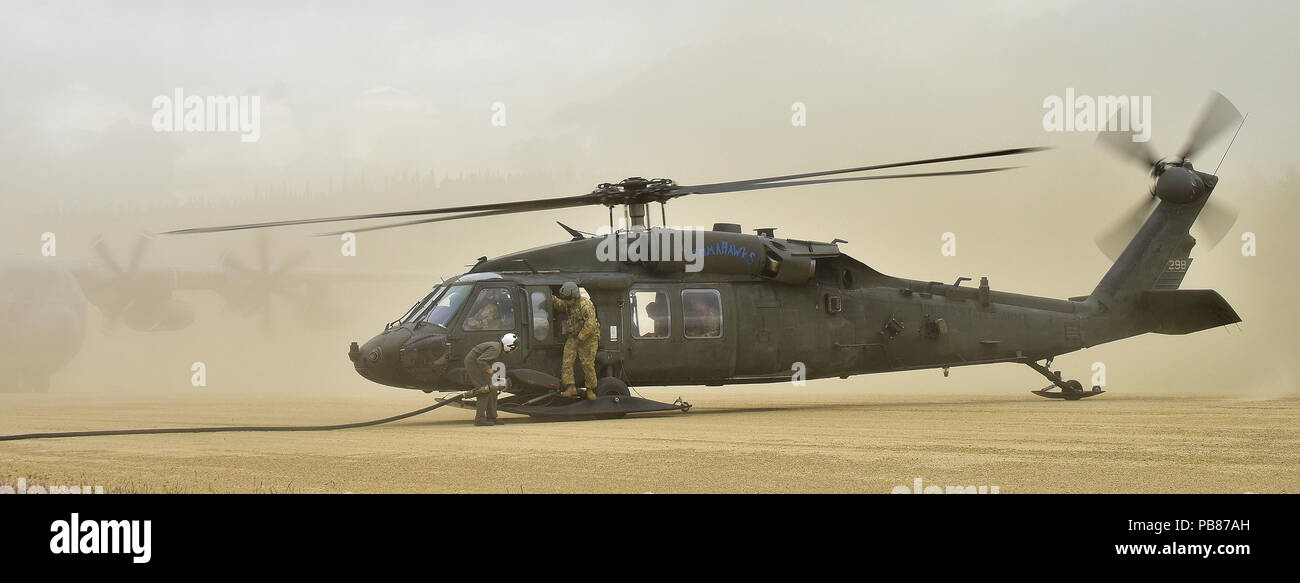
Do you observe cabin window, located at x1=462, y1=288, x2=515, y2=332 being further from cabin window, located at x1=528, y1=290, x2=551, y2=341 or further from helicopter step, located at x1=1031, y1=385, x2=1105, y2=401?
helicopter step, located at x1=1031, y1=385, x2=1105, y2=401

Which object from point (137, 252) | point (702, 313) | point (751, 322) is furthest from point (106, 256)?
point (751, 322)

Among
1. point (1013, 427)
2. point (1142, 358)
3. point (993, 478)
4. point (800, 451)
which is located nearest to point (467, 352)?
point (800, 451)

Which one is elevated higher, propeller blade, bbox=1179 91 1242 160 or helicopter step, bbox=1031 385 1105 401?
propeller blade, bbox=1179 91 1242 160

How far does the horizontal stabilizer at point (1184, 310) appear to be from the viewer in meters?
16.7

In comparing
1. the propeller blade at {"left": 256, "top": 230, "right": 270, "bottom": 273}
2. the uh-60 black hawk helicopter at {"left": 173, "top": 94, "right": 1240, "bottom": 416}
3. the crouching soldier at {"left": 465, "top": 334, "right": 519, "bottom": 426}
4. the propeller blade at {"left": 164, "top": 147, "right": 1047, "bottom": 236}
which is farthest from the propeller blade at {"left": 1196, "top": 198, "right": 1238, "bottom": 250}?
the propeller blade at {"left": 256, "top": 230, "right": 270, "bottom": 273}

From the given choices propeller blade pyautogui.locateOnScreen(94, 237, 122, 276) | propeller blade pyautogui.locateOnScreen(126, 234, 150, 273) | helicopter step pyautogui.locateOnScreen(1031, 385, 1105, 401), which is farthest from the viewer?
propeller blade pyautogui.locateOnScreen(94, 237, 122, 276)

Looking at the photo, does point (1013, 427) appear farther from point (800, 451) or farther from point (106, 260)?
point (106, 260)

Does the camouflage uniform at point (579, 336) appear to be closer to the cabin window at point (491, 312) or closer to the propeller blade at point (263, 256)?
the cabin window at point (491, 312)

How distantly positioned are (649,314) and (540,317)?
60.5 inches

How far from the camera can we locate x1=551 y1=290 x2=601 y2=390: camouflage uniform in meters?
13.6

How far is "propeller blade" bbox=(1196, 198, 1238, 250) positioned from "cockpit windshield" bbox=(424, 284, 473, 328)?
11988 mm

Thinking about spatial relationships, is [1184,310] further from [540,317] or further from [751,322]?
[540,317]

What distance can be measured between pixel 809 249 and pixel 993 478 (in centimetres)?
845

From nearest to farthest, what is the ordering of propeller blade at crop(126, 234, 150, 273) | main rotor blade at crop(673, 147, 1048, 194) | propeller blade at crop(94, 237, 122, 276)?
main rotor blade at crop(673, 147, 1048, 194) → propeller blade at crop(126, 234, 150, 273) → propeller blade at crop(94, 237, 122, 276)
